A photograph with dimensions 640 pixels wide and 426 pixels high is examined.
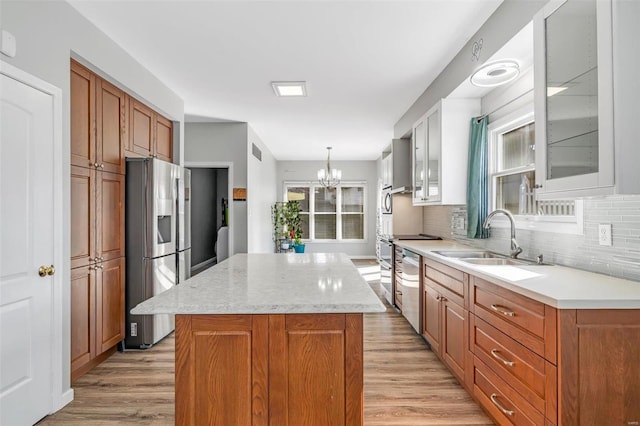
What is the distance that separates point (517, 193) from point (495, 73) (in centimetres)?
100

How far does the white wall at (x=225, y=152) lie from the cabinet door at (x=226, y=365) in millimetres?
4133

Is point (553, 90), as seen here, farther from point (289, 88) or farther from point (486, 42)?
point (289, 88)

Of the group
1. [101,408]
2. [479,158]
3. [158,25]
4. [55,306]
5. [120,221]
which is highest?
[158,25]

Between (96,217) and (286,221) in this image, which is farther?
(286,221)

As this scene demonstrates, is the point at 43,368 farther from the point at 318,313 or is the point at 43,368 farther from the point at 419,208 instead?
the point at 419,208

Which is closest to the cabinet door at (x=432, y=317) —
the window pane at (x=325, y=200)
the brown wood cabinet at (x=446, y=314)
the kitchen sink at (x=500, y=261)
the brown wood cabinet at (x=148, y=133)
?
the brown wood cabinet at (x=446, y=314)

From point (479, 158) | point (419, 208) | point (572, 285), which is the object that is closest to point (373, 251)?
point (419, 208)

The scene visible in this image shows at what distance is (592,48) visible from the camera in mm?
1500

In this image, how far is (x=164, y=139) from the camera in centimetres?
403

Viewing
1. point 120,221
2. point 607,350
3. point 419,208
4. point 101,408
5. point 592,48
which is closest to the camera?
point 607,350

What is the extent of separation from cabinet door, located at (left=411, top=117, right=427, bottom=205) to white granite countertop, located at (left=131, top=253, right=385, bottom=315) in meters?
2.06

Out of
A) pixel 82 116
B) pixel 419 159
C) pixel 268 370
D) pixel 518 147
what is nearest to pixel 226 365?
pixel 268 370

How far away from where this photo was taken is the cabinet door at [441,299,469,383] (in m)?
2.31

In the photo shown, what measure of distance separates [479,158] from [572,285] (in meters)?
1.77
